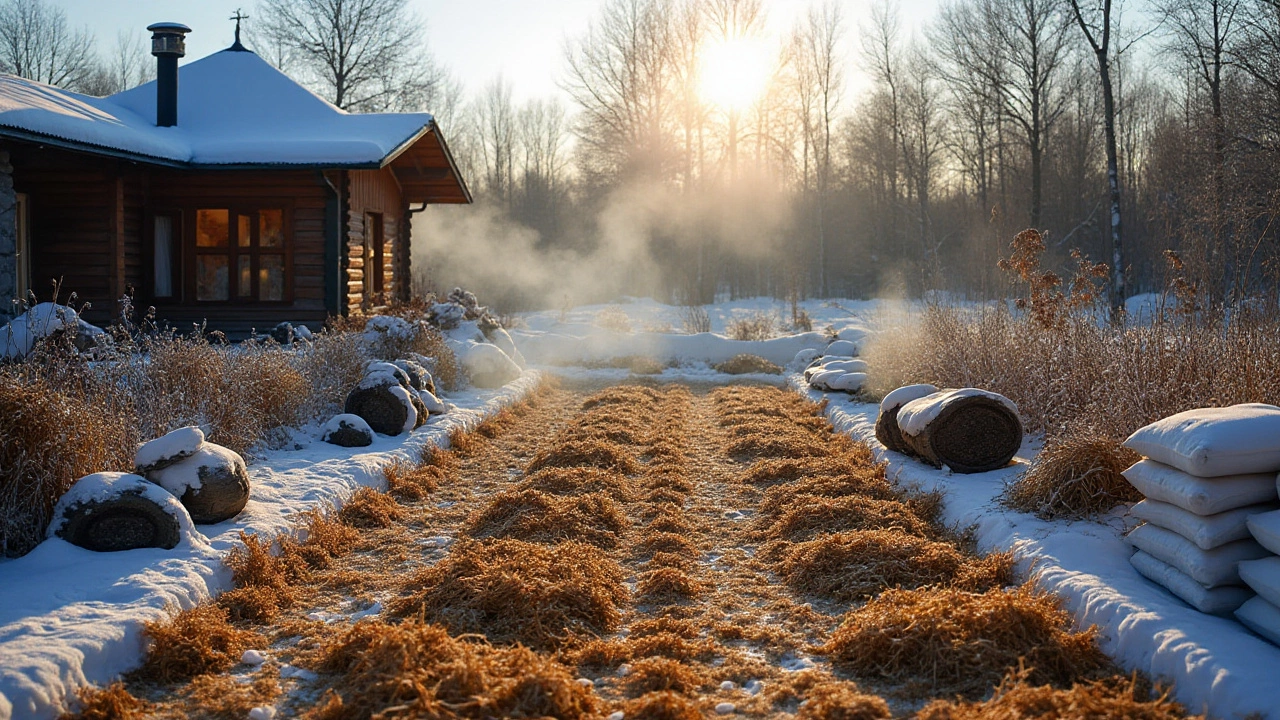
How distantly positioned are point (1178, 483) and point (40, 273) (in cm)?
1523

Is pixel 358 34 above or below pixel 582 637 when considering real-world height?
above

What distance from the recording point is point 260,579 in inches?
224

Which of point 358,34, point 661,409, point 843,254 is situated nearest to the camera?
point 661,409

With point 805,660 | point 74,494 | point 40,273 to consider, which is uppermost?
point 40,273

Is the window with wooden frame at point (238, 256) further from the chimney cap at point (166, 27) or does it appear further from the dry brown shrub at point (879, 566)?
the dry brown shrub at point (879, 566)

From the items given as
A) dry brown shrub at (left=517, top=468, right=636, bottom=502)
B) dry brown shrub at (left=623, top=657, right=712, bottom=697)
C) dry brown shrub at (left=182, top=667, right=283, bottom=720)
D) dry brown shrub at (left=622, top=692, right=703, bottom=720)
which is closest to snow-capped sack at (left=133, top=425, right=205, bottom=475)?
dry brown shrub at (left=182, top=667, right=283, bottom=720)

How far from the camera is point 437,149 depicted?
760 inches

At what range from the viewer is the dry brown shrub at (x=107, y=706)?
3.98 m

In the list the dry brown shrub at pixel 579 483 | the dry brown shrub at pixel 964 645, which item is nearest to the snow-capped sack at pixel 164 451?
the dry brown shrub at pixel 579 483

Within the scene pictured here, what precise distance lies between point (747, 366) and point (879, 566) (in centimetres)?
1325

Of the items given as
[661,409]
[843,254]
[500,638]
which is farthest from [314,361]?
[843,254]

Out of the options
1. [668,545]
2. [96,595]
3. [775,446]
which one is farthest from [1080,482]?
[96,595]

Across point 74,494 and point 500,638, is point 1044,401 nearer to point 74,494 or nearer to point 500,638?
point 500,638

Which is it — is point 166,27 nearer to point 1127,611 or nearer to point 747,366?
point 747,366
